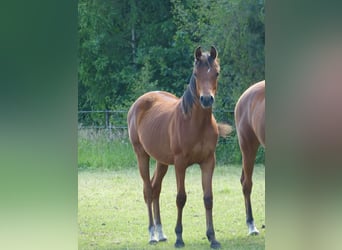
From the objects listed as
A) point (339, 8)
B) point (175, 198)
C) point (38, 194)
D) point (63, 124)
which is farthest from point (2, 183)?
point (339, 8)

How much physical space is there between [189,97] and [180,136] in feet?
0.75

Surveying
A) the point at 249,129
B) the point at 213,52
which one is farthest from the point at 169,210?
the point at 213,52

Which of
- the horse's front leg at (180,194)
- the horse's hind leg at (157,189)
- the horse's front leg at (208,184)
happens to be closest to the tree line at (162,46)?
the horse's front leg at (208,184)

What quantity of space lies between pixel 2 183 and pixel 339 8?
1801mm

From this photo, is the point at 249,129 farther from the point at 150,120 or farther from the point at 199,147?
the point at 150,120

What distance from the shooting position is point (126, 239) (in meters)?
3.30

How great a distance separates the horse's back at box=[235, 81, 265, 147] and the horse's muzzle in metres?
0.16

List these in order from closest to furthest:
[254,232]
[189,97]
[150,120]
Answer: [254,232] → [189,97] → [150,120]

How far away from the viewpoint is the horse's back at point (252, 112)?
126 inches

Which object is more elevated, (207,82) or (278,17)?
(278,17)

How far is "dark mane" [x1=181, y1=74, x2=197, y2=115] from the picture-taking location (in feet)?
10.8

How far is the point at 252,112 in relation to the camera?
3289mm

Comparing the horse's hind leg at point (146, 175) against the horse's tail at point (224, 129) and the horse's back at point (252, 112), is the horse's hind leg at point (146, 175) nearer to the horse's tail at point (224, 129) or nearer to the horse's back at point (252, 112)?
the horse's tail at point (224, 129)

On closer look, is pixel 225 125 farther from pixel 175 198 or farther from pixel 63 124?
pixel 63 124
